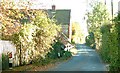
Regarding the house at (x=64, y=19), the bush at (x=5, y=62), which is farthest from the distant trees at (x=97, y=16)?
the bush at (x=5, y=62)

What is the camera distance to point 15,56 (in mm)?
25719

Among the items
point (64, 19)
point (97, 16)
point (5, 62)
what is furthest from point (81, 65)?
point (64, 19)

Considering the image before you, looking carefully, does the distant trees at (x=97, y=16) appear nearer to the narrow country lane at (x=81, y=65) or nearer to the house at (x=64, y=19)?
the house at (x=64, y=19)

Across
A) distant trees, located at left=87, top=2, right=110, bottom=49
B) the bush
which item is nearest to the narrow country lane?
the bush

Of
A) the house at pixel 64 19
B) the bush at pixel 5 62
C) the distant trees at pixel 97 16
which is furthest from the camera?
the house at pixel 64 19

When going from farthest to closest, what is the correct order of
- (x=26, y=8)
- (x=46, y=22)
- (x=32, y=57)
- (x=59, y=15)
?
(x=59, y=15), (x=46, y=22), (x=32, y=57), (x=26, y=8)

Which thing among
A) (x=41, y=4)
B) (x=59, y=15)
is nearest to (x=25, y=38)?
(x=41, y=4)

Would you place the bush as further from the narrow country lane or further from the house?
the house

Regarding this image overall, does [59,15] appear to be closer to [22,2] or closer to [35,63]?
[35,63]

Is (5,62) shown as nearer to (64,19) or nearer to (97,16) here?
(97,16)

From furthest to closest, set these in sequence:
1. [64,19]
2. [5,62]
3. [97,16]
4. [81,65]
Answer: [64,19], [97,16], [81,65], [5,62]

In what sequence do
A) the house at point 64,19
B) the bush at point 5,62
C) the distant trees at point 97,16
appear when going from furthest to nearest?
the house at point 64,19
the distant trees at point 97,16
the bush at point 5,62

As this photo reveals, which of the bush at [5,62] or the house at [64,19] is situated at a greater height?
the house at [64,19]

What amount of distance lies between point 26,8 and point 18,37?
8840mm
